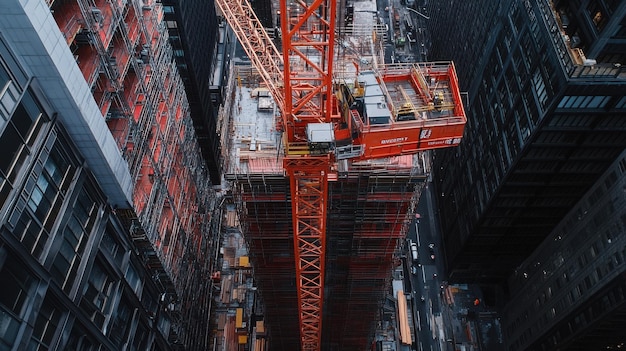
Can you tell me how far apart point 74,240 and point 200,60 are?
67.1m

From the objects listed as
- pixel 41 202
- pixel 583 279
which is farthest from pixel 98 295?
pixel 583 279

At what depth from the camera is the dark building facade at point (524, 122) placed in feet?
193

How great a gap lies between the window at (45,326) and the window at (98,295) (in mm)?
4237

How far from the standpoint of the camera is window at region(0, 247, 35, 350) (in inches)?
1232

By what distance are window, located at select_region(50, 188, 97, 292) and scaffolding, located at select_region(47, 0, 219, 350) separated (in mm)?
5511

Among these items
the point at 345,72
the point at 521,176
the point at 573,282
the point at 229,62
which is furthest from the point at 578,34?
the point at 229,62

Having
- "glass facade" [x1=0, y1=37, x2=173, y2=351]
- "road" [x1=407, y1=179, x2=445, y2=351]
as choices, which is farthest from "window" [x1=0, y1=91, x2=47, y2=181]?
"road" [x1=407, y1=179, x2=445, y2=351]

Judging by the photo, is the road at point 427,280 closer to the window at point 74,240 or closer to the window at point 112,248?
the window at point 112,248

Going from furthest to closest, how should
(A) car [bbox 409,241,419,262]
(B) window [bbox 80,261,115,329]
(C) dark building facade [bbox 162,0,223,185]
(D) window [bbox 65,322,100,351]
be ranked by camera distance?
(A) car [bbox 409,241,419,262]
(C) dark building facade [bbox 162,0,223,185]
(B) window [bbox 80,261,115,329]
(D) window [bbox 65,322,100,351]

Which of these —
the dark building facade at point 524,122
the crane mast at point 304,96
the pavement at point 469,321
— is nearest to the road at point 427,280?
the pavement at point 469,321

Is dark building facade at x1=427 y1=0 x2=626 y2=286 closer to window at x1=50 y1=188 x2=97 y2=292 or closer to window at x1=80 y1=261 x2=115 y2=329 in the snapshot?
window at x1=50 y1=188 x2=97 y2=292

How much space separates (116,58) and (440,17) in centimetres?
9823

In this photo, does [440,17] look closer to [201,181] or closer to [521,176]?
[521,176]

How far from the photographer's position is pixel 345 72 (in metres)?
55.2
